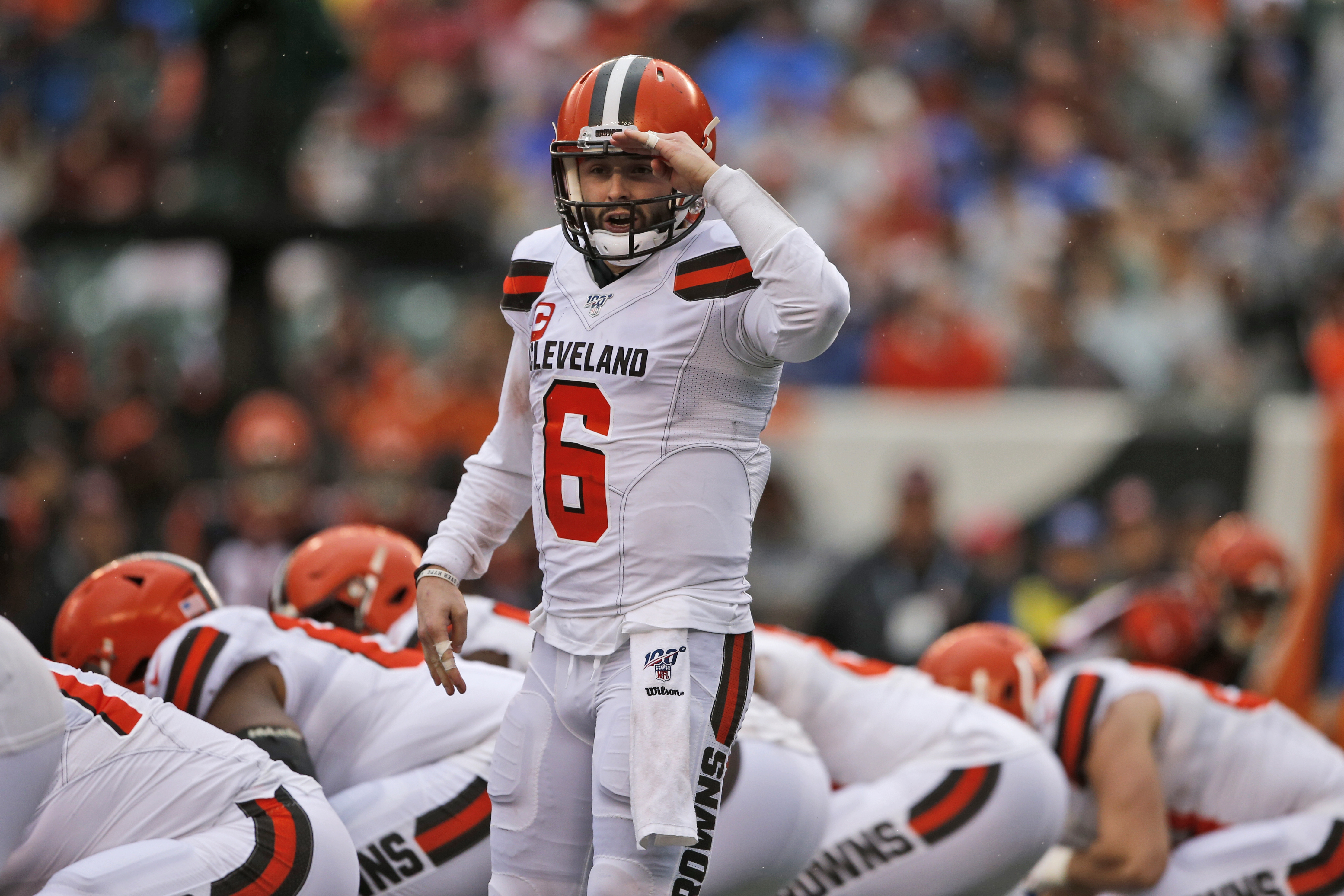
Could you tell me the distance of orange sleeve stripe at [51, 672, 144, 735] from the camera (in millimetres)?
3854

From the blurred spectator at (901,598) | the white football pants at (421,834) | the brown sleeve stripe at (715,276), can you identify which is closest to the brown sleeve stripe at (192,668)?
the white football pants at (421,834)

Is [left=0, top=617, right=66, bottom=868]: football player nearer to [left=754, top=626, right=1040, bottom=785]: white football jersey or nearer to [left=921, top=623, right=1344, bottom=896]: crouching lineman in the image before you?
[left=754, top=626, right=1040, bottom=785]: white football jersey

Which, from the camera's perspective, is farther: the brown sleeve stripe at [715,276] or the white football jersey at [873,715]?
the white football jersey at [873,715]

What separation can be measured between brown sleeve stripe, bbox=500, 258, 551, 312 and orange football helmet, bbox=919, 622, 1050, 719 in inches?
109

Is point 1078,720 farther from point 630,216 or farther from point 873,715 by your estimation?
point 630,216

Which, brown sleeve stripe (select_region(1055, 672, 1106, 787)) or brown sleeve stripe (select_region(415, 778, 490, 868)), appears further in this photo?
brown sleeve stripe (select_region(1055, 672, 1106, 787))

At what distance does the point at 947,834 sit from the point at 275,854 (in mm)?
2265

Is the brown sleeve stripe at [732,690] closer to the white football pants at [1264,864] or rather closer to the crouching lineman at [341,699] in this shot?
the crouching lineman at [341,699]

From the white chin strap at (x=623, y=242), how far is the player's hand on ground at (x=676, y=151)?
0.14m

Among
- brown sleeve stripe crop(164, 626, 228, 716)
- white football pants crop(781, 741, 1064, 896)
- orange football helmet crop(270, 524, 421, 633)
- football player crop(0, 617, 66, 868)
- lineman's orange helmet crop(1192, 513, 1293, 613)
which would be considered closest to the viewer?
football player crop(0, 617, 66, 868)

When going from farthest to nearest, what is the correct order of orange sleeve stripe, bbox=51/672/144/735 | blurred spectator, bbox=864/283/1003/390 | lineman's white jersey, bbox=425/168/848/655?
1. blurred spectator, bbox=864/283/1003/390
2. orange sleeve stripe, bbox=51/672/144/735
3. lineman's white jersey, bbox=425/168/848/655

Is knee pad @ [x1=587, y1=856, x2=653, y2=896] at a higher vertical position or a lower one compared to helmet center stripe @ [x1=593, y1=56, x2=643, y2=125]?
lower

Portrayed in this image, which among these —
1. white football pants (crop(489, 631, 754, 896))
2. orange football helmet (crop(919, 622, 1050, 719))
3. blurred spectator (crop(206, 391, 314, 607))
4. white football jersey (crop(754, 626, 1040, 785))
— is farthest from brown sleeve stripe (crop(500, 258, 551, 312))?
blurred spectator (crop(206, 391, 314, 607))

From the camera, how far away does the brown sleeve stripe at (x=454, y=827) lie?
4.69 metres
